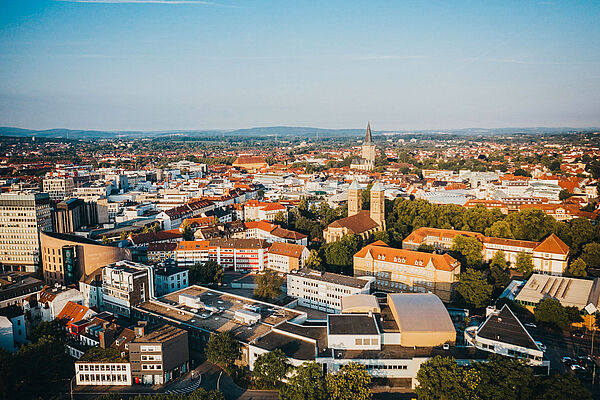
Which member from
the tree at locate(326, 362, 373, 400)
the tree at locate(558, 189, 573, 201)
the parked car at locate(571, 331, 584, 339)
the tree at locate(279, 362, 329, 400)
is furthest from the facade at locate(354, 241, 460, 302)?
the tree at locate(558, 189, 573, 201)

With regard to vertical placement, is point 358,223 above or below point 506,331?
above

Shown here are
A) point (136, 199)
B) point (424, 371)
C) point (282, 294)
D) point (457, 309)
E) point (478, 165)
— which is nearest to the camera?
point (424, 371)

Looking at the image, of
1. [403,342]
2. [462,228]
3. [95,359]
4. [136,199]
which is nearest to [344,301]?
[403,342]

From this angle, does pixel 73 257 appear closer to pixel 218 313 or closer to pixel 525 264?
pixel 218 313

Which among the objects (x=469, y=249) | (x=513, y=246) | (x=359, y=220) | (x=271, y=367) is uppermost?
(x=359, y=220)

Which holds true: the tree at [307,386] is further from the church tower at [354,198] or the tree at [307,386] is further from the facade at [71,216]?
the facade at [71,216]

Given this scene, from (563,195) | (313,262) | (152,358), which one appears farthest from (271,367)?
(563,195)

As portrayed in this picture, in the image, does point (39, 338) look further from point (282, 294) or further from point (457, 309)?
point (457, 309)
